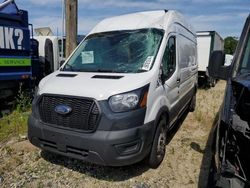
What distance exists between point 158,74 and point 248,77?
125 centimetres

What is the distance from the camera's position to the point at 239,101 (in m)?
3.11

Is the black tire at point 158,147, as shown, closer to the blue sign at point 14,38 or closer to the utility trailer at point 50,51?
the blue sign at point 14,38

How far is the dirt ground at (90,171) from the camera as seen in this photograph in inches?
158

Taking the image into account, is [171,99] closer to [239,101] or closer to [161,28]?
[161,28]

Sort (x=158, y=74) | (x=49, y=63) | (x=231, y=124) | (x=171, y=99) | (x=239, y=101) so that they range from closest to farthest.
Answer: (x=231, y=124) < (x=239, y=101) < (x=158, y=74) < (x=171, y=99) < (x=49, y=63)

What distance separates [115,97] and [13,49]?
438 cm

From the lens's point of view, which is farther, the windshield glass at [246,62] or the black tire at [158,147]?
the black tire at [158,147]

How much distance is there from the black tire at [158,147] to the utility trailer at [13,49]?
14.0 ft

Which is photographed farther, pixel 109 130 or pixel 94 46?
pixel 94 46

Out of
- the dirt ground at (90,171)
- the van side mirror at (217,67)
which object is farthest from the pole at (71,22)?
the van side mirror at (217,67)

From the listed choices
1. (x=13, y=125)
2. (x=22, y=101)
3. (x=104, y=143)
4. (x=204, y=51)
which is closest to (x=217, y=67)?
(x=104, y=143)

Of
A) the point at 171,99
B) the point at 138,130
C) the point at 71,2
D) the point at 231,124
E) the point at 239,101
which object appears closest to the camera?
the point at 231,124

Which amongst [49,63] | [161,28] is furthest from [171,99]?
[49,63]

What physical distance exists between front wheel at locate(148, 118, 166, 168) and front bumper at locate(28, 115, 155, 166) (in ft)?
0.74
